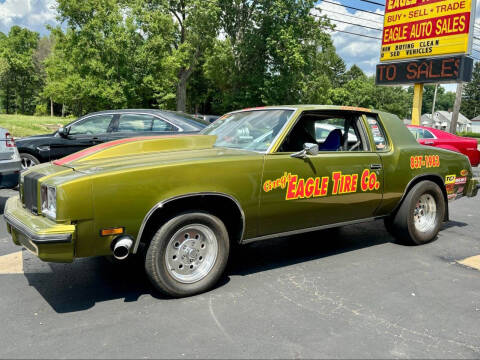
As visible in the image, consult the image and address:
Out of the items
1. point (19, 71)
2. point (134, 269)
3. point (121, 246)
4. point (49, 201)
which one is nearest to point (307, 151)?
point (121, 246)

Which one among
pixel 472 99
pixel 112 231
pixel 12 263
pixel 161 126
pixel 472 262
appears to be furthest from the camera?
pixel 472 99

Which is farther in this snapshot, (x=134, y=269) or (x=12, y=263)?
(x=12, y=263)

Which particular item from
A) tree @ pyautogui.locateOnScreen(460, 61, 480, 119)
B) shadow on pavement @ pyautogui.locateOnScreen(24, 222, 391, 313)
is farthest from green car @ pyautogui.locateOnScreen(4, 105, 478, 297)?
tree @ pyautogui.locateOnScreen(460, 61, 480, 119)

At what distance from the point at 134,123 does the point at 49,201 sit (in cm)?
558

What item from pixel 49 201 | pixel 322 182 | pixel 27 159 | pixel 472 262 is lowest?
pixel 472 262

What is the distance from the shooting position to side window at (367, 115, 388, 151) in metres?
4.97

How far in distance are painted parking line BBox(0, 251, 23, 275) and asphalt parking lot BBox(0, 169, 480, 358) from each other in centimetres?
1

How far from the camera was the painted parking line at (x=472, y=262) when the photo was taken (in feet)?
15.5

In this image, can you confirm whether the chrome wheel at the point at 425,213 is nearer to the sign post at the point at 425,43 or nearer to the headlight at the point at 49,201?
the headlight at the point at 49,201

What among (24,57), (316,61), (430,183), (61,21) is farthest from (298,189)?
(24,57)

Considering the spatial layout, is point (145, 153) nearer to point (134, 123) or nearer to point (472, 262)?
point (472, 262)

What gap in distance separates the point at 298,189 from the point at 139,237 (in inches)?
63.8

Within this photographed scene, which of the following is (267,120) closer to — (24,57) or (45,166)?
(45,166)

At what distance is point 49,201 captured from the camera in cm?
333
